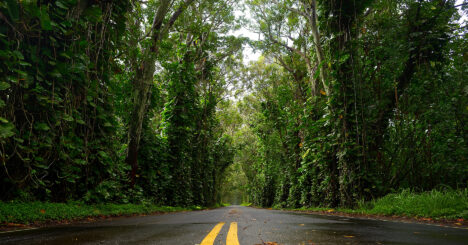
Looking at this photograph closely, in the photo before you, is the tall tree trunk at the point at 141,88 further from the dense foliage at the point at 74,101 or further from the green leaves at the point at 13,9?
the green leaves at the point at 13,9

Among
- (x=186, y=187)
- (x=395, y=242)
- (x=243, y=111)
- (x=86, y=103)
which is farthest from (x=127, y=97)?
(x=243, y=111)

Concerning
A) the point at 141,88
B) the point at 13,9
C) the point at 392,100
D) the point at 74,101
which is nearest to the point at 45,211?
the point at 74,101

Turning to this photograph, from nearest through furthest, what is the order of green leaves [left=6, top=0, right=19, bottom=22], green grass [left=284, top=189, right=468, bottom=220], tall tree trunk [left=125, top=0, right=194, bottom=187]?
green leaves [left=6, top=0, right=19, bottom=22], green grass [left=284, top=189, right=468, bottom=220], tall tree trunk [left=125, top=0, right=194, bottom=187]

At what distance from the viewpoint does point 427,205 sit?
21.3 ft

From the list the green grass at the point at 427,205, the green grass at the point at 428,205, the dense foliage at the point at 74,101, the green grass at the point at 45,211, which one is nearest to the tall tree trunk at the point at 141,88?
the dense foliage at the point at 74,101

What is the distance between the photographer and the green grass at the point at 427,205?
5922mm

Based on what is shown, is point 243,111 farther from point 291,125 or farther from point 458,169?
point 458,169

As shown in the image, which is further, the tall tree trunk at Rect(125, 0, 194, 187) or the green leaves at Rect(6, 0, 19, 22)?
the tall tree trunk at Rect(125, 0, 194, 187)

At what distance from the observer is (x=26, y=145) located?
562 cm

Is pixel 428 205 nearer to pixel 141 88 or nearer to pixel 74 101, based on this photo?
pixel 74 101

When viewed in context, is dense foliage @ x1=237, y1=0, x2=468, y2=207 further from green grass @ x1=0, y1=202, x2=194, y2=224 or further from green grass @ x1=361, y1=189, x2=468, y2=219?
green grass @ x1=0, y1=202, x2=194, y2=224

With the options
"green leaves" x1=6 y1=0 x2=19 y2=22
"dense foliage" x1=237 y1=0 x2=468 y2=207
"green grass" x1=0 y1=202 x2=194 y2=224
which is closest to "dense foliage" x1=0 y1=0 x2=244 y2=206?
"green leaves" x1=6 y1=0 x2=19 y2=22

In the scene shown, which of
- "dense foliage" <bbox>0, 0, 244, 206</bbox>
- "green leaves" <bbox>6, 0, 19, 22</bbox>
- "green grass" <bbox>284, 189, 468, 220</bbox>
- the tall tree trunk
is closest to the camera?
"green leaves" <bbox>6, 0, 19, 22</bbox>

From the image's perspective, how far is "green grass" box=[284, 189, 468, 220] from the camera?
592 centimetres
